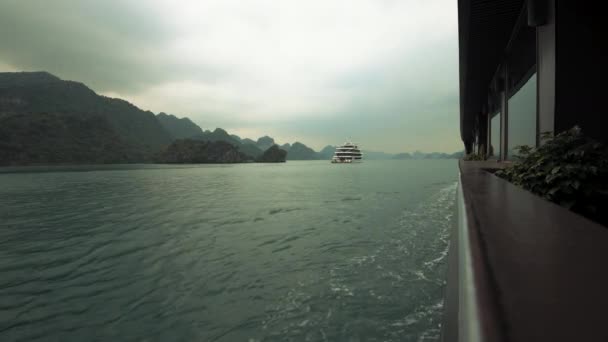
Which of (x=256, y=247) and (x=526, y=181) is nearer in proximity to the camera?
(x=526, y=181)

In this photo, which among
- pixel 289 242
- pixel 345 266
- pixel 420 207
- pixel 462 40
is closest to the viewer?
pixel 345 266

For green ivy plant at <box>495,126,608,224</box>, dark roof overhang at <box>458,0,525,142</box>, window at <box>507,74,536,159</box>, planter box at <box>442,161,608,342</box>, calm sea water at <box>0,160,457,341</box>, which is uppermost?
dark roof overhang at <box>458,0,525,142</box>

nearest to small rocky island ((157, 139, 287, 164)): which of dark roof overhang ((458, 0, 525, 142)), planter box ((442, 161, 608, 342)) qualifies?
dark roof overhang ((458, 0, 525, 142))

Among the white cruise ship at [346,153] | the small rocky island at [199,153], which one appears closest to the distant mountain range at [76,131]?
the small rocky island at [199,153]

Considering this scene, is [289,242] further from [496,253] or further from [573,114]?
[573,114]

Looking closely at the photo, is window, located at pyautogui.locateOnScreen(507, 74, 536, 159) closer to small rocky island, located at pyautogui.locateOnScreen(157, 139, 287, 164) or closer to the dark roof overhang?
the dark roof overhang

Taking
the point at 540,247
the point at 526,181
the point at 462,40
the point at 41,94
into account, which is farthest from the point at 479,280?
the point at 41,94

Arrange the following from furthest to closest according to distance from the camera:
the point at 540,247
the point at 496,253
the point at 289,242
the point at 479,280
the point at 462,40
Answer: the point at 462,40
the point at 289,242
the point at 540,247
the point at 496,253
the point at 479,280

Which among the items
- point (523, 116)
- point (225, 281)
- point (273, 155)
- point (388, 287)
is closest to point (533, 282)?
point (388, 287)
